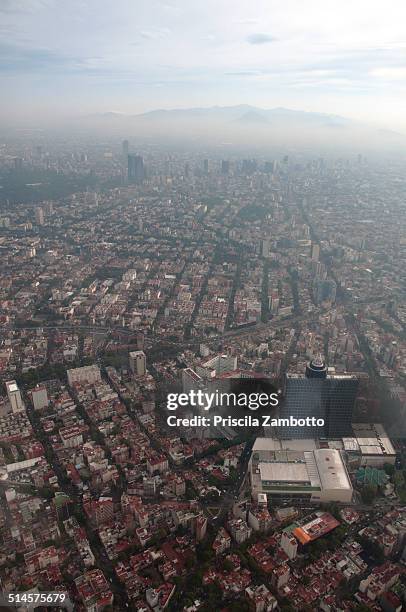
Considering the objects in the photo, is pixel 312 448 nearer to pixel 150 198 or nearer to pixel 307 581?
pixel 307 581

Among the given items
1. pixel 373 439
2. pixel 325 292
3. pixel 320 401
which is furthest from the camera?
pixel 325 292

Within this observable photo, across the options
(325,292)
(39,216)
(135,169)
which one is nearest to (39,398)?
(325,292)

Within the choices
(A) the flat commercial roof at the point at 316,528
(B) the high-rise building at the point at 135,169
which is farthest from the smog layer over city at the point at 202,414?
(B) the high-rise building at the point at 135,169

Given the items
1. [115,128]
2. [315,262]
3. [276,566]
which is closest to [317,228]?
[315,262]

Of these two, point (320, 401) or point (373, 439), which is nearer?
point (320, 401)

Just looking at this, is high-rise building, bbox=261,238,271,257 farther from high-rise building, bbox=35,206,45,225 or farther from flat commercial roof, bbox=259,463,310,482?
flat commercial roof, bbox=259,463,310,482

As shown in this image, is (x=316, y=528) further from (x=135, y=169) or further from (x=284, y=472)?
(x=135, y=169)
